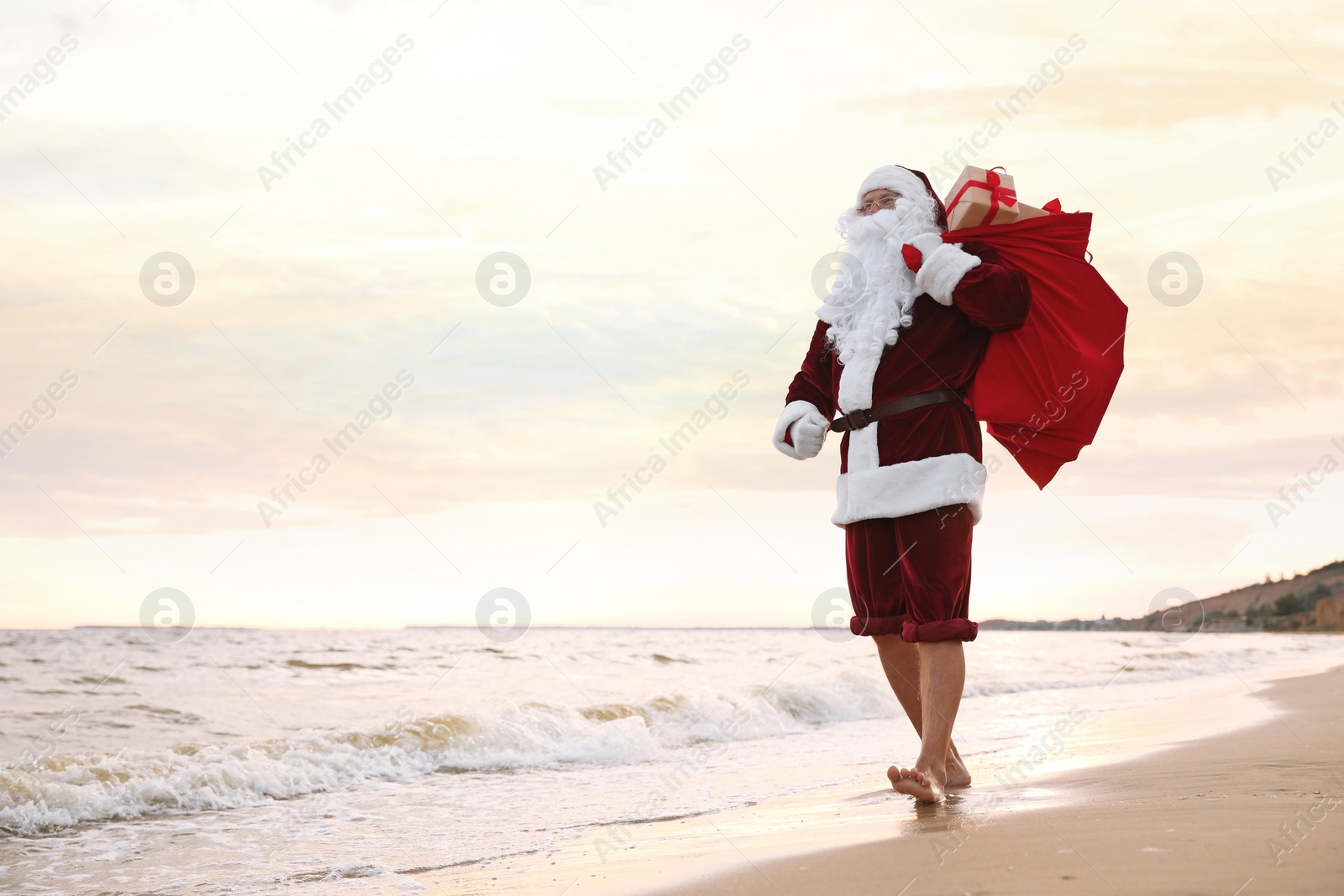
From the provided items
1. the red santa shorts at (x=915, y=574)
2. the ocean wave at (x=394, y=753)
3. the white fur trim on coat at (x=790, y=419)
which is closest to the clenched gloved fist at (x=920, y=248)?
the white fur trim on coat at (x=790, y=419)

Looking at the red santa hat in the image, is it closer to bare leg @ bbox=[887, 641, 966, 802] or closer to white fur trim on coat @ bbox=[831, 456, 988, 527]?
white fur trim on coat @ bbox=[831, 456, 988, 527]

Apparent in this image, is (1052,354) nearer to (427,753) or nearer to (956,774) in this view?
(956,774)

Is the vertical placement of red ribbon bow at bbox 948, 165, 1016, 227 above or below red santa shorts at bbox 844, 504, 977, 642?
above

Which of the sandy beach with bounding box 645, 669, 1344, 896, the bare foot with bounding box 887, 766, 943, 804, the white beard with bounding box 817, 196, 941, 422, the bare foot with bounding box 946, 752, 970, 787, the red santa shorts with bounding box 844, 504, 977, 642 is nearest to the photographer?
the sandy beach with bounding box 645, 669, 1344, 896

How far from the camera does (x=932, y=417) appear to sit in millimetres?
3016

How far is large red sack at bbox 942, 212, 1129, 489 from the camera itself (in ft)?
9.75

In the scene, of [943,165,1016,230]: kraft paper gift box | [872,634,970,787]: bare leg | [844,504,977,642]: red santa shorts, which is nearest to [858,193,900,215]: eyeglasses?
[943,165,1016,230]: kraft paper gift box

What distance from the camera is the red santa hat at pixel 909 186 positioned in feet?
10.7

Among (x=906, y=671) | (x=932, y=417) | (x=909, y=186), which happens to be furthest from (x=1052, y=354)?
(x=906, y=671)

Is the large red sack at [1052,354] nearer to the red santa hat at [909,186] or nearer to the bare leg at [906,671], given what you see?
the red santa hat at [909,186]

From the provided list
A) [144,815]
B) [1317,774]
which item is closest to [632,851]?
[1317,774]

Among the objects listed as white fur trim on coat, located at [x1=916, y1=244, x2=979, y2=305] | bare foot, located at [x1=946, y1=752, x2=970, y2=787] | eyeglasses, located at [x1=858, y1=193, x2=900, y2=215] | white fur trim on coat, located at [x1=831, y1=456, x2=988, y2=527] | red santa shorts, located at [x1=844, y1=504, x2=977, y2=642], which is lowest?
Answer: bare foot, located at [x1=946, y1=752, x2=970, y2=787]

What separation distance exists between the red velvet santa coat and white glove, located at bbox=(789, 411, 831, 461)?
0.10 metres

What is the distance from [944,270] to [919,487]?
66 cm
